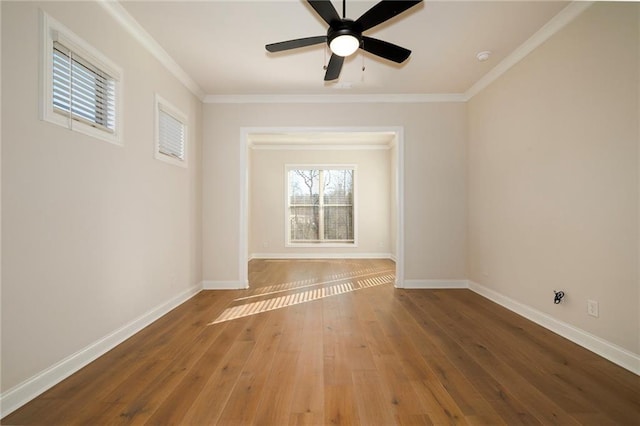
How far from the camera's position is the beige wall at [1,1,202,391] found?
163 centimetres

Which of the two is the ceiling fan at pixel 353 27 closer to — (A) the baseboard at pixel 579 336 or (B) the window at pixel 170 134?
(B) the window at pixel 170 134

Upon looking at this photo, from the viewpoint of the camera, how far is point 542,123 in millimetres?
2861

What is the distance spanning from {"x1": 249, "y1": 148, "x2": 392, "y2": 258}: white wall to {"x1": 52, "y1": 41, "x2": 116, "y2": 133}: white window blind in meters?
4.91

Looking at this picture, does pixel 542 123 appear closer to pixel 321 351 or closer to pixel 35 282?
pixel 321 351

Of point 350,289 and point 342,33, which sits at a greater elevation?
point 342,33

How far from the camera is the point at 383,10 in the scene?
192 centimetres

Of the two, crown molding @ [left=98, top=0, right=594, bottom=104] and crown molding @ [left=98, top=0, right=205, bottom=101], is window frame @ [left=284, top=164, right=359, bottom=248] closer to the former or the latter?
crown molding @ [left=98, top=0, right=594, bottom=104]

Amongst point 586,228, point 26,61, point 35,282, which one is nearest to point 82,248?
point 35,282

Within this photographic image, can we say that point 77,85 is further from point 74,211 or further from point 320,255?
point 320,255

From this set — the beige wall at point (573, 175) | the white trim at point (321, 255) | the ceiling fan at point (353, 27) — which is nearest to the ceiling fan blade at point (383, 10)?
the ceiling fan at point (353, 27)

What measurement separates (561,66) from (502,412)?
285 centimetres

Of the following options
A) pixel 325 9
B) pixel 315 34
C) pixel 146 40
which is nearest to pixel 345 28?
pixel 325 9

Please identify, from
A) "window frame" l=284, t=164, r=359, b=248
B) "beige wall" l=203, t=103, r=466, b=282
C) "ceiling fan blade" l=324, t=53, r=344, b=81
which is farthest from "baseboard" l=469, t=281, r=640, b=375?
"window frame" l=284, t=164, r=359, b=248

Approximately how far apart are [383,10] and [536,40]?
197cm
